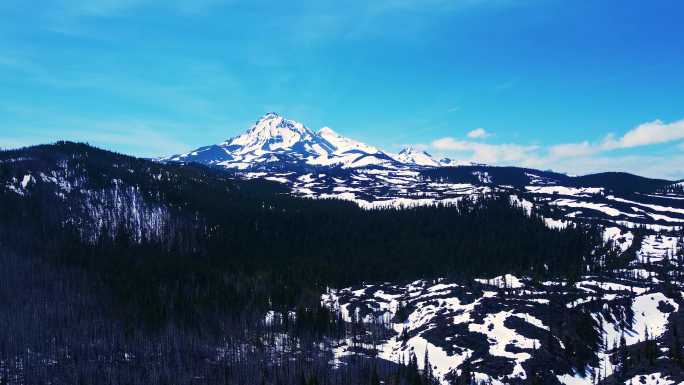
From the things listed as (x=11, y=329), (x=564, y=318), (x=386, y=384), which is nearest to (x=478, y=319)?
(x=564, y=318)

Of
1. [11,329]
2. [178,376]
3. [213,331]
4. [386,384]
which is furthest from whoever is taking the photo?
[213,331]

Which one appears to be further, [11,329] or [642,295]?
[642,295]

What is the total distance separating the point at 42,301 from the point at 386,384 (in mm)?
152330

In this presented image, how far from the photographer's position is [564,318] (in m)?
163

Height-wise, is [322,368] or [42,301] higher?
[42,301]

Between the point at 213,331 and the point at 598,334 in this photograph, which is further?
the point at 213,331

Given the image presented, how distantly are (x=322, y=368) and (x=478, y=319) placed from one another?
200 feet

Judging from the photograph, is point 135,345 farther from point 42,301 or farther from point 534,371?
point 534,371

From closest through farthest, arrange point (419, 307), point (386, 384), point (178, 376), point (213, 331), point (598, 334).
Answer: point (386, 384), point (178, 376), point (598, 334), point (213, 331), point (419, 307)

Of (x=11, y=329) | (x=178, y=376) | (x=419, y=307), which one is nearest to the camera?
(x=178, y=376)

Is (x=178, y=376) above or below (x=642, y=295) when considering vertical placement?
below

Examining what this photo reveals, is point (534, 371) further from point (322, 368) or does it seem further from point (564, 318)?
point (322, 368)

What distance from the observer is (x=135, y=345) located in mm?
167000

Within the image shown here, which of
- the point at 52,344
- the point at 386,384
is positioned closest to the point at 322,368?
the point at 386,384
